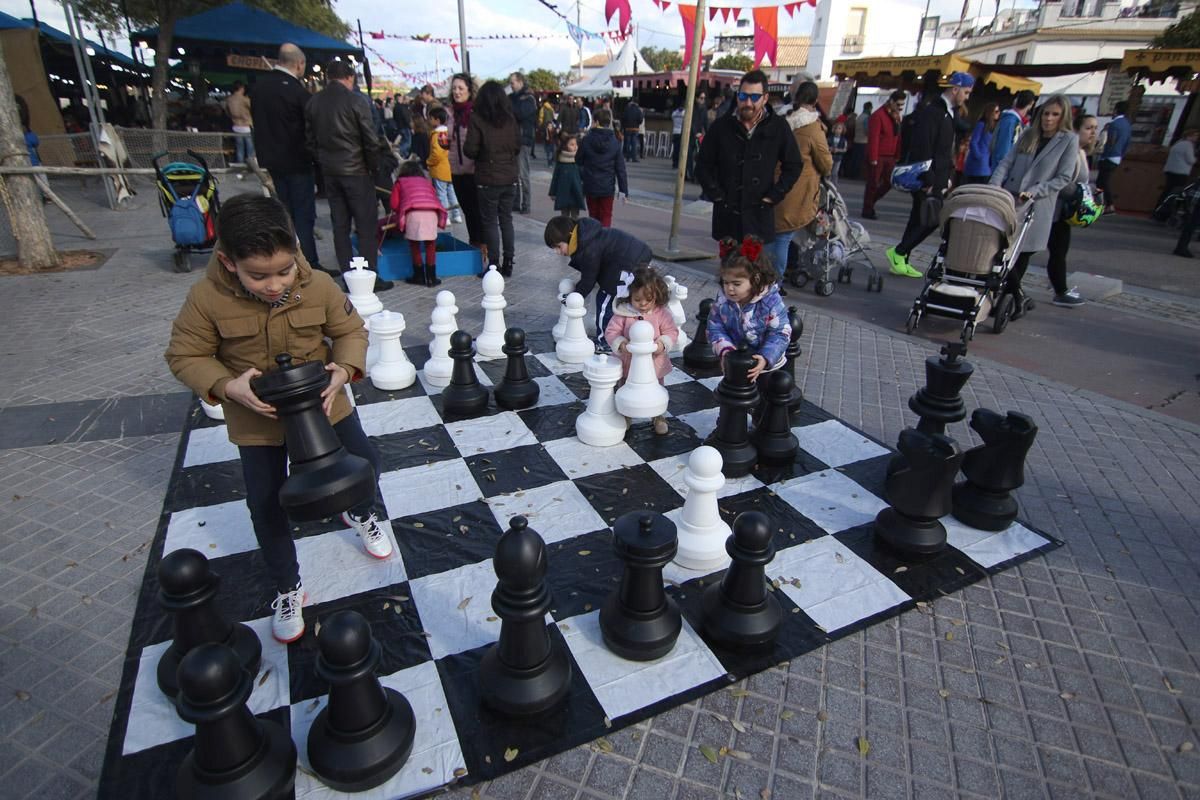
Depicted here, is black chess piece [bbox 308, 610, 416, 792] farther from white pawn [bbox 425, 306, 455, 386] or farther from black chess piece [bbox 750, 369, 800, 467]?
white pawn [bbox 425, 306, 455, 386]

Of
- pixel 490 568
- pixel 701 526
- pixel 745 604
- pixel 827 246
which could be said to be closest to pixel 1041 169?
pixel 827 246

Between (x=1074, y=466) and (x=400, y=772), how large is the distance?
9.84 feet

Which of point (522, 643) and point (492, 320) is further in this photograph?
point (492, 320)

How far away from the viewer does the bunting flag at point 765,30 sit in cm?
925

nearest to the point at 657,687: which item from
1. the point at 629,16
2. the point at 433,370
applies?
the point at 433,370

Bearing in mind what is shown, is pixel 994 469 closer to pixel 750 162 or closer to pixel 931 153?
pixel 750 162

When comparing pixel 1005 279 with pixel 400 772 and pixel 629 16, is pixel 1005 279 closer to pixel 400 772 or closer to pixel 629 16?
pixel 400 772

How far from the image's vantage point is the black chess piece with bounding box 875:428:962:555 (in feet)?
7.11

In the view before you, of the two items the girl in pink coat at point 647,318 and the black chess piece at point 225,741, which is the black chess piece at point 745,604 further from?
the girl in pink coat at point 647,318

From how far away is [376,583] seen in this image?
6.93 ft

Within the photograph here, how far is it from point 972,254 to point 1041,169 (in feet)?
2.91

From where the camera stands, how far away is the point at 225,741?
134 cm

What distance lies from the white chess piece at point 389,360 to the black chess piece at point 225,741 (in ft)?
7.18

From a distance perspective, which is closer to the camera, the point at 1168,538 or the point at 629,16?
the point at 1168,538
